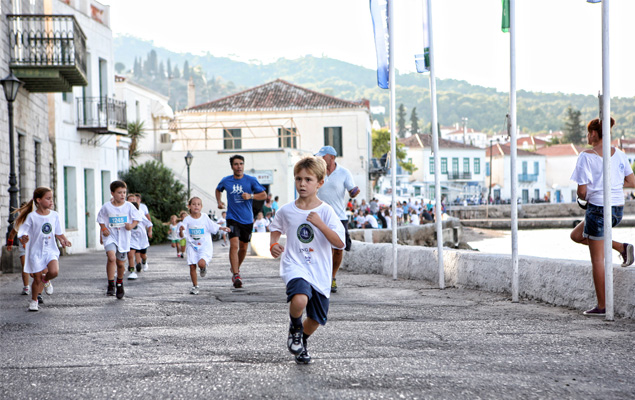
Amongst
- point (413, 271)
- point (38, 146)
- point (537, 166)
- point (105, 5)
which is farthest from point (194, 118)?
point (537, 166)

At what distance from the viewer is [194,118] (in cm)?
5312

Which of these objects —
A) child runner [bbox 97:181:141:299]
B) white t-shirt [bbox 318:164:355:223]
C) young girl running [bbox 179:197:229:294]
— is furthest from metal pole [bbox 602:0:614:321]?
child runner [bbox 97:181:141:299]

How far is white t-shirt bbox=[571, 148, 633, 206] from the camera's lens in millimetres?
7711

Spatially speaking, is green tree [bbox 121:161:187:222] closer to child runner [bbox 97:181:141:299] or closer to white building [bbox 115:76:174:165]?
white building [bbox 115:76:174:165]

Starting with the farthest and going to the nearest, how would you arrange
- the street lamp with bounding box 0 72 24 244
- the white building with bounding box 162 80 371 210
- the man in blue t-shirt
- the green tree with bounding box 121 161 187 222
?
the white building with bounding box 162 80 371 210 → the green tree with bounding box 121 161 187 222 → the street lamp with bounding box 0 72 24 244 → the man in blue t-shirt

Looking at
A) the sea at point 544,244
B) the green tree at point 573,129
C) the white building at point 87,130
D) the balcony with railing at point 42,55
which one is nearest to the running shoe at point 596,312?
the balcony with railing at point 42,55

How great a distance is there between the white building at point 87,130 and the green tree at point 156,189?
11.4ft

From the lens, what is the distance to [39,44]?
20.4m

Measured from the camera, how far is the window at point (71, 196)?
25719 millimetres

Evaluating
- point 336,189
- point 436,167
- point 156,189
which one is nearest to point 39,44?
point 336,189

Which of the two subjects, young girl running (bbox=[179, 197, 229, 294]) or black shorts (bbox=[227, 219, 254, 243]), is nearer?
young girl running (bbox=[179, 197, 229, 294])

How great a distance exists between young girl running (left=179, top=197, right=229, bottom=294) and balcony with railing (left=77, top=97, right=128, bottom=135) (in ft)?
52.9

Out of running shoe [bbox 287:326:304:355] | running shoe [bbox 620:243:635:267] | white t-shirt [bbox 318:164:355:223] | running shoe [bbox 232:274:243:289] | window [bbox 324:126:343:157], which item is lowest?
running shoe [bbox 232:274:243:289]

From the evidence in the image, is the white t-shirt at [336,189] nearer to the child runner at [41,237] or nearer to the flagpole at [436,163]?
the flagpole at [436,163]
